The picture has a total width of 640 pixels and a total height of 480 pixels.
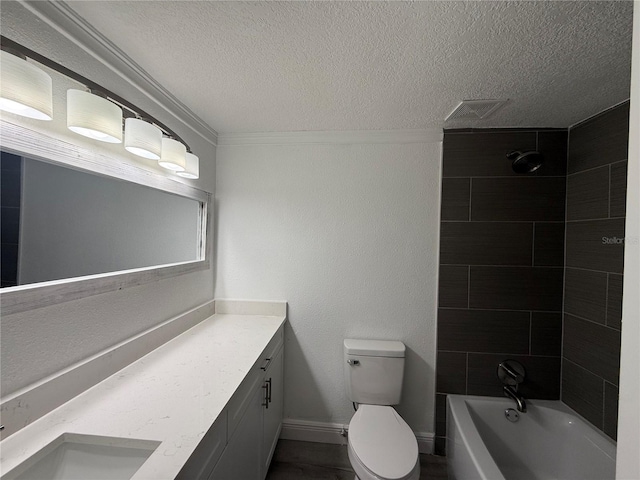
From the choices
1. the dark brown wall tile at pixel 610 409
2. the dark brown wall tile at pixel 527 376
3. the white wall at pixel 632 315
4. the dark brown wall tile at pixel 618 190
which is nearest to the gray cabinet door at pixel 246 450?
the white wall at pixel 632 315

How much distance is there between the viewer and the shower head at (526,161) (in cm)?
162

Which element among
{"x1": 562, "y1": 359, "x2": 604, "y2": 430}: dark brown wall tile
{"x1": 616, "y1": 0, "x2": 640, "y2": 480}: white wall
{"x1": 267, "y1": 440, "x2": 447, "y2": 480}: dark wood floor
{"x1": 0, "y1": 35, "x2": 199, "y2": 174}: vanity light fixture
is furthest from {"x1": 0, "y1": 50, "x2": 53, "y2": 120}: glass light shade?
{"x1": 562, "y1": 359, "x2": 604, "y2": 430}: dark brown wall tile

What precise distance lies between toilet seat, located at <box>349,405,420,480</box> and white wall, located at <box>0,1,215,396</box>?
1251 mm

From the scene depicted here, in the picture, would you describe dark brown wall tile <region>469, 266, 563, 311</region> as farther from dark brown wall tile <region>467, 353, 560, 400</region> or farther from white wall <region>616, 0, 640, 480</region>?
white wall <region>616, 0, 640, 480</region>

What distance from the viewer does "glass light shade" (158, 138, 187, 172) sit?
1.23m

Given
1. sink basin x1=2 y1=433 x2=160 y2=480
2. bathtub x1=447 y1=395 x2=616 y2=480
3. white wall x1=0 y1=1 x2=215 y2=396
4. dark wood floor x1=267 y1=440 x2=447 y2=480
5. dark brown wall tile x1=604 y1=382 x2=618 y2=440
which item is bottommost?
dark wood floor x1=267 y1=440 x2=447 y2=480

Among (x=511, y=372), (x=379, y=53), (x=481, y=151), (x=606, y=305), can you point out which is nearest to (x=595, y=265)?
(x=606, y=305)

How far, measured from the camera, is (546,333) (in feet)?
5.72

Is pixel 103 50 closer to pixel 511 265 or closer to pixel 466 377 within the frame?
pixel 511 265

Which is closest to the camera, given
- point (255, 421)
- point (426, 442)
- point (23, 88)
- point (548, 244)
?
point (23, 88)

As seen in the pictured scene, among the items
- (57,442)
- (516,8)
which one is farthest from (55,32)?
(516,8)

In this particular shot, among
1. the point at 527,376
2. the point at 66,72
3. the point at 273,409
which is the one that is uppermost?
the point at 66,72

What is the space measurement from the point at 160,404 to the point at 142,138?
40.4 inches

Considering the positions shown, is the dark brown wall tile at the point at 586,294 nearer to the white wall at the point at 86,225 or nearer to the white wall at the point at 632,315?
the white wall at the point at 632,315
